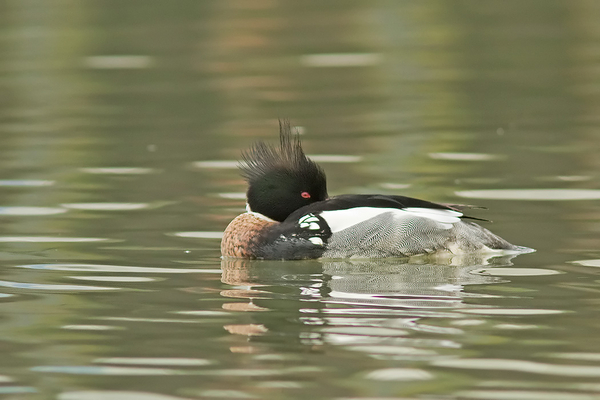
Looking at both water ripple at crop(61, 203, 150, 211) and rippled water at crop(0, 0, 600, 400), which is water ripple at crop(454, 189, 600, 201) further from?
water ripple at crop(61, 203, 150, 211)

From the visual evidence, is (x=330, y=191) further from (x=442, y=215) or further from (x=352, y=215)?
(x=442, y=215)

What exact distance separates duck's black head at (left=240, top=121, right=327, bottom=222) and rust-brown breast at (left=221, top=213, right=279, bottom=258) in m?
0.17

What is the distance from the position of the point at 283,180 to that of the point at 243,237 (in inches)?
23.9

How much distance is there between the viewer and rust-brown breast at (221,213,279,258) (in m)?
9.62

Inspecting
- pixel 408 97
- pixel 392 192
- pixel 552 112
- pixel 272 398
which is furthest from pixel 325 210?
pixel 408 97

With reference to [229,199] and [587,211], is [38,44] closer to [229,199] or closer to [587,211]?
[229,199]

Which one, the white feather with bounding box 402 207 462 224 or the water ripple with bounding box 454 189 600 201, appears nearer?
the white feather with bounding box 402 207 462 224

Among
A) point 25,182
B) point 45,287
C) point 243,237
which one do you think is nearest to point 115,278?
point 45,287

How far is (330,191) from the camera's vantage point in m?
12.3

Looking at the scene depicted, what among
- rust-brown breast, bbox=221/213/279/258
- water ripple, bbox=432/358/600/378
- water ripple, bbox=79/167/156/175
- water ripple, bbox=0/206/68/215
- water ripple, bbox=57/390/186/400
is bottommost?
water ripple, bbox=57/390/186/400

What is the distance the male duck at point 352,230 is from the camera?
9414 mm

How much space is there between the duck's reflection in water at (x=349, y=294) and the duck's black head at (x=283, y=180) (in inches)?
21.8

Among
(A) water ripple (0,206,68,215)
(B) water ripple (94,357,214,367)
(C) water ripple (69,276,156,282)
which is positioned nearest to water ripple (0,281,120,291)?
(C) water ripple (69,276,156,282)

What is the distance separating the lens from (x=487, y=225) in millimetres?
10664
